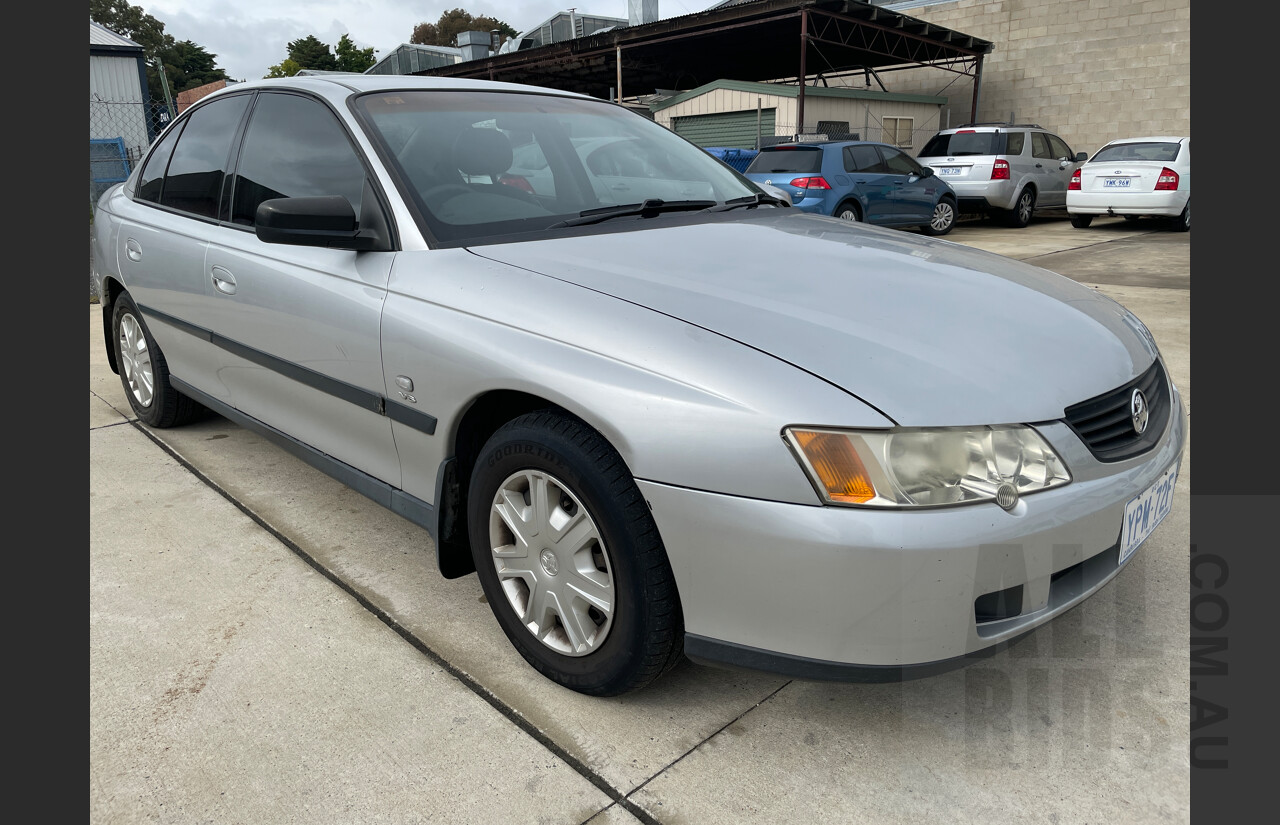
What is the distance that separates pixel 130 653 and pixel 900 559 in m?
2.02

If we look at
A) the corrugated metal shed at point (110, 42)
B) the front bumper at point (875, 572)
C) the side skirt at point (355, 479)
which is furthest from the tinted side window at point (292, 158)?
the corrugated metal shed at point (110, 42)

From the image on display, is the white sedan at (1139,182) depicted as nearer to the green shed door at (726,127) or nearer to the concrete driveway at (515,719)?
the green shed door at (726,127)

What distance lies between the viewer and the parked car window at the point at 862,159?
10961 millimetres

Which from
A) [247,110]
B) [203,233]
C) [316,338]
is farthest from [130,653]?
[247,110]

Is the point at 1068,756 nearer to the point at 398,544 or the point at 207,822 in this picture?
the point at 207,822

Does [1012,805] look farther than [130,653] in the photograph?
No

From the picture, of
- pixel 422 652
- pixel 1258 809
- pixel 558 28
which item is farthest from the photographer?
pixel 558 28

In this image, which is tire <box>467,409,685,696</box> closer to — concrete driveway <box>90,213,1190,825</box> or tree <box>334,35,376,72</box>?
concrete driveway <box>90,213,1190,825</box>

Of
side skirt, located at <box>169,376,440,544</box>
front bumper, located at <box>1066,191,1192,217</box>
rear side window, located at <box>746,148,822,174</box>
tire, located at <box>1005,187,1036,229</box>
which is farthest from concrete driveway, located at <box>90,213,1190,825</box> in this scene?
tire, located at <box>1005,187,1036,229</box>

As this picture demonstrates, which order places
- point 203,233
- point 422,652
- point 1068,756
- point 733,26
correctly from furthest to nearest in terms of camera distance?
point 733,26, point 203,233, point 422,652, point 1068,756

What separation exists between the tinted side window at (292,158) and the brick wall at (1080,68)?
61.8 feet

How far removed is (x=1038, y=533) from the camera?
1.68 meters

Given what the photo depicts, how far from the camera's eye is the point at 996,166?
13391mm

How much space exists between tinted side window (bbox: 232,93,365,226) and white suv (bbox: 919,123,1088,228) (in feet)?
41.2
